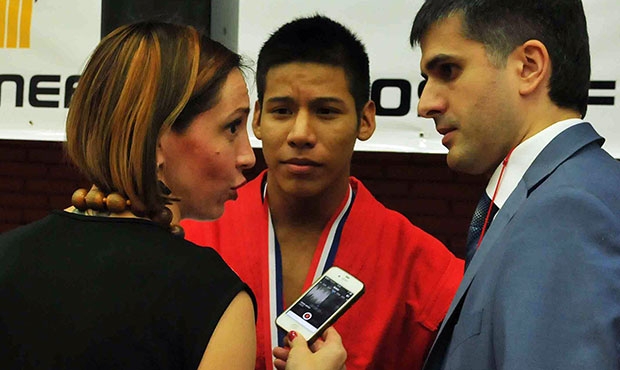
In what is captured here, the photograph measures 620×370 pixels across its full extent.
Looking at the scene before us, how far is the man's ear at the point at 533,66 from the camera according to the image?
1.42 m

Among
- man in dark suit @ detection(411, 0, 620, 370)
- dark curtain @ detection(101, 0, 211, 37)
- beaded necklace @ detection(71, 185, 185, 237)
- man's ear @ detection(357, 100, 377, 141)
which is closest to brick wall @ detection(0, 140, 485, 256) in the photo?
man's ear @ detection(357, 100, 377, 141)

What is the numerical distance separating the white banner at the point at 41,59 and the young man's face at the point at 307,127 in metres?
1.33

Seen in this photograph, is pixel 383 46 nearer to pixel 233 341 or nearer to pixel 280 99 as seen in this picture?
pixel 280 99

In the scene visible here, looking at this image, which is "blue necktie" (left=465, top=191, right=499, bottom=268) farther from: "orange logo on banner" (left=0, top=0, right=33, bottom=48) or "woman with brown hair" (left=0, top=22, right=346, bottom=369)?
"orange logo on banner" (left=0, top=0, right=33, bottom=48)

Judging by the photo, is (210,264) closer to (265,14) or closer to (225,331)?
(225,331)

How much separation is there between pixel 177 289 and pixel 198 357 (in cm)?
10

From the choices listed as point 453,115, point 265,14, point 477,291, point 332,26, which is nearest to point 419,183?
point 265,14

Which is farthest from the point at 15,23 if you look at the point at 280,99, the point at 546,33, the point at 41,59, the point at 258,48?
the point at 546,33

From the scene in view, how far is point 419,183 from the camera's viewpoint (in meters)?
4.54

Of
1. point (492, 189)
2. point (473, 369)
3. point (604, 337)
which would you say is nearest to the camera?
point (604, 337)

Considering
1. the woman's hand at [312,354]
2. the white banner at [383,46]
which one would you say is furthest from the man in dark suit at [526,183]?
the white banner at [383,46]

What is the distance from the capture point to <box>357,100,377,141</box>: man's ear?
2.17 meters

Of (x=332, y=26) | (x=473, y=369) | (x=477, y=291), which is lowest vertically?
(x=473, y=369)

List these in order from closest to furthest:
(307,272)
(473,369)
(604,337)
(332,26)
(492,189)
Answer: (604,337)
(473,369)
(492,189)
(307,272)
(332,26)
